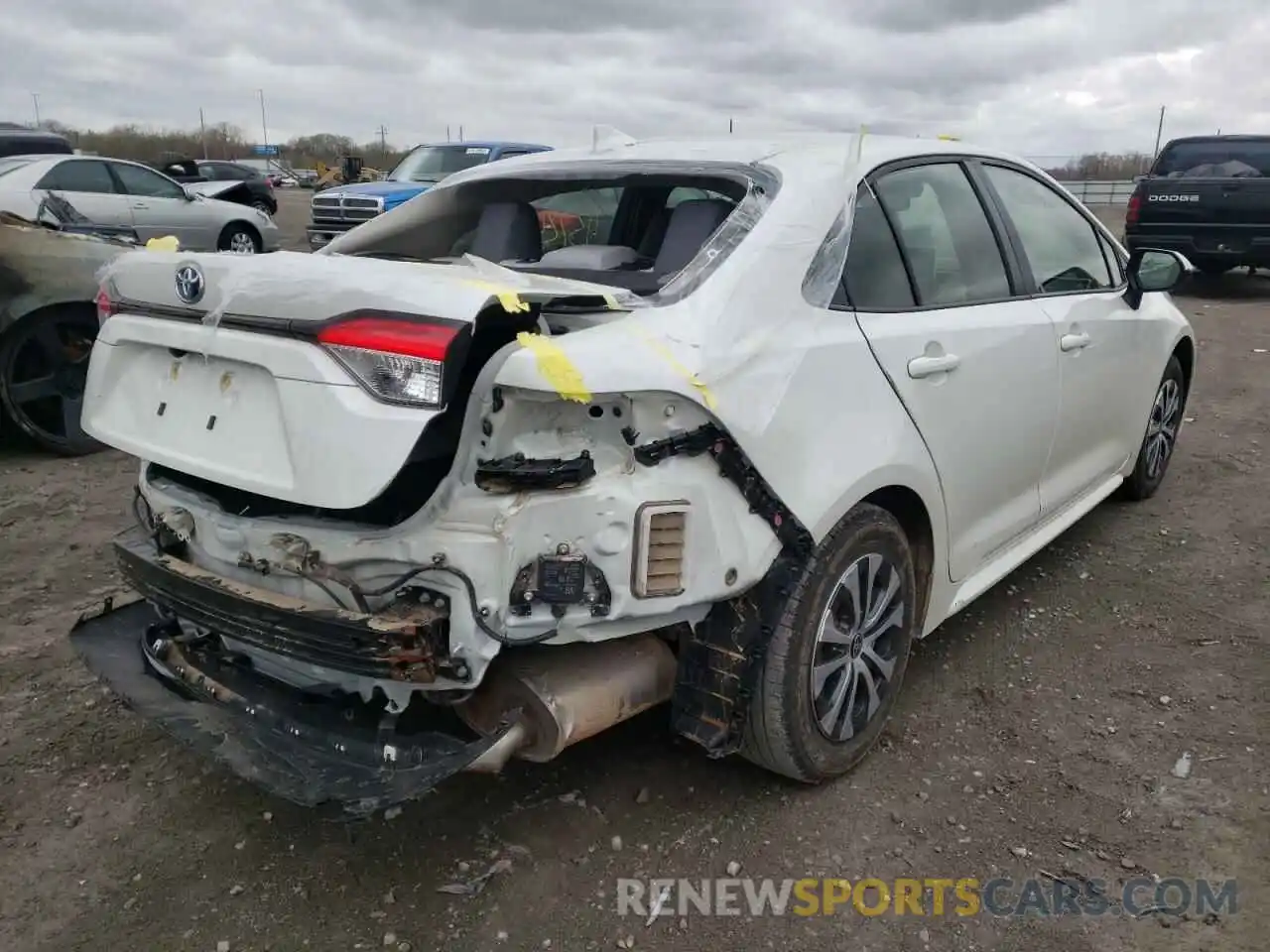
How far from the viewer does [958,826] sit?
2674 millimetres

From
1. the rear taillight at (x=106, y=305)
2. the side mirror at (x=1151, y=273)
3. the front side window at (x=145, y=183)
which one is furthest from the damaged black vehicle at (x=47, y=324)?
the front side window at (x=145, y=183)

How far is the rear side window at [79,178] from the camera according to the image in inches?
430

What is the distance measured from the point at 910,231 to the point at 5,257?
16.7 feet

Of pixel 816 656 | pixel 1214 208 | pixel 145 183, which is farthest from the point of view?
pixel 145 183

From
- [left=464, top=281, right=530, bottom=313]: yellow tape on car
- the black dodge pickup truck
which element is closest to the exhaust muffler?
[left=464, top=281, right=530, bottom=313]: yellow tape on car

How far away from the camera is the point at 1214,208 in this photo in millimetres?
10922

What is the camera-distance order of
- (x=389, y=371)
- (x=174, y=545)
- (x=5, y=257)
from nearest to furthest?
(x=389, y=371), (x=174, y=545), (x=5, y=257)

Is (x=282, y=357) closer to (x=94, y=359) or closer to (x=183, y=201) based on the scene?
(x=94, y=359)

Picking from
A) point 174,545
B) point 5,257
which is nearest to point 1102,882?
point 174,545

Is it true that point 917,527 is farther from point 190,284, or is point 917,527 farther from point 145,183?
point 145,183

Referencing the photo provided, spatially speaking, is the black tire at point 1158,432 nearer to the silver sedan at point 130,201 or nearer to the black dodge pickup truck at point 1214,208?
the black dodge pickup truck at point 1214,208

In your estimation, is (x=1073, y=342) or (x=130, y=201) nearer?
(x=1073, y=342)

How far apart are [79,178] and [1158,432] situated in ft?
37.7

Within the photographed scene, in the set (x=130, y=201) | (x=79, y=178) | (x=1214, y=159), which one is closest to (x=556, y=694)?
(x=79, y=178)
